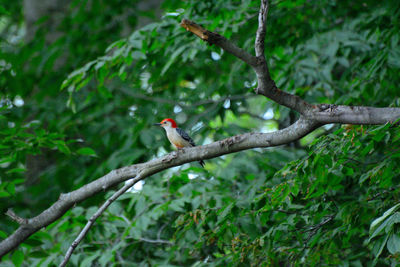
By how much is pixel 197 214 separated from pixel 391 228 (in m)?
1.69

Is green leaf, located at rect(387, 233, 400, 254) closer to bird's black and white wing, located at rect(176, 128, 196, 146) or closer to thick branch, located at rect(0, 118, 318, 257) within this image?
thick branch, located at rect(0, 118, 318, 257)

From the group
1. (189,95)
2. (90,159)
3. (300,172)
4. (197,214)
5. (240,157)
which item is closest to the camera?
(300,172)

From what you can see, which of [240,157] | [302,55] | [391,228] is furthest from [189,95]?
[391,228]

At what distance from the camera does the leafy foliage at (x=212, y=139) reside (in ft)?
10.9

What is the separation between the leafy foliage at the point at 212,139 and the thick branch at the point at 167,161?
375mm

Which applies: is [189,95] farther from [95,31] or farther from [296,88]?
[95,31]

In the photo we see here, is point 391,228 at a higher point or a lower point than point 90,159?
higher

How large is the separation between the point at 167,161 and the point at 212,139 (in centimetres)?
268

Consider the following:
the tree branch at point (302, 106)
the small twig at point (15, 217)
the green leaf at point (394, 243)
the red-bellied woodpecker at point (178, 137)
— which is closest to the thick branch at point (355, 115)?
Answer: the tree branch at point (302, 106)

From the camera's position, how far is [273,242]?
11.1 feet

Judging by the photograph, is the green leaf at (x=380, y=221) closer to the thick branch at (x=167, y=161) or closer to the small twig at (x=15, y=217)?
the thick branch at (x=167, y=161)

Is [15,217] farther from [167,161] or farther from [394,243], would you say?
[394,243]

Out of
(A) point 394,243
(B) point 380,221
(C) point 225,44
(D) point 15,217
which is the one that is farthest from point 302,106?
(D) point 15,217

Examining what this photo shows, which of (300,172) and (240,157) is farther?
(240,157)
